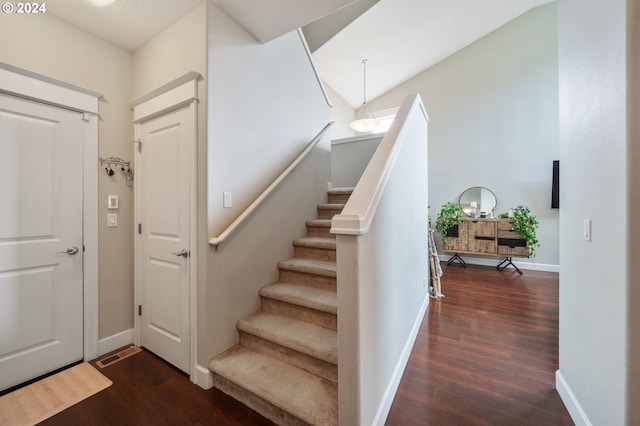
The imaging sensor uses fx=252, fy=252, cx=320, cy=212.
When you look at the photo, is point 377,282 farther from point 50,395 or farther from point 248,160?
point 50,395

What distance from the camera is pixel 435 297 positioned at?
342 centimetres

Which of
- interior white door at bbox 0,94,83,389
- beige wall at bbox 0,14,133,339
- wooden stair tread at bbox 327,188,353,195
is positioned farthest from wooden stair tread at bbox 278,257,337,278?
interior white door at bbox 0,94,83,389

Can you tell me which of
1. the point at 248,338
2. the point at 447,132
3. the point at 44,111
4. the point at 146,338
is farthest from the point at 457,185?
the point at 44,111

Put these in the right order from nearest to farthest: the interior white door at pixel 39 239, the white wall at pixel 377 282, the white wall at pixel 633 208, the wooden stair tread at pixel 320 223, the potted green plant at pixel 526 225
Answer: the white wall at pixel 633 208, the white wall at pixel 377 282, the interior white door at pixel 39 239, the wooden stair tread at pixel 320 223, the potted green plant at pixel 526 225

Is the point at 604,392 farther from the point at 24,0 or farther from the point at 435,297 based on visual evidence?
the point at 24,0

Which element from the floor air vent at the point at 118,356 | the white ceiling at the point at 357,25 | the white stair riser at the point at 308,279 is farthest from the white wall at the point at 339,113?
the floor air vent at the point at 118,356

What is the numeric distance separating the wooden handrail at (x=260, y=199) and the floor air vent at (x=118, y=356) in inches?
53.7

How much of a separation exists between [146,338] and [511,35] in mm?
7655

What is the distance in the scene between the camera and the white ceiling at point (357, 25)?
1785mm

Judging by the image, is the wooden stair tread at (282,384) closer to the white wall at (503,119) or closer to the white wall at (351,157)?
the white wall at (351,157)

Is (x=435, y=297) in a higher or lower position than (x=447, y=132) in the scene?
lower

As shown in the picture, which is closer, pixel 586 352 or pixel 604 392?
pixel 604 392

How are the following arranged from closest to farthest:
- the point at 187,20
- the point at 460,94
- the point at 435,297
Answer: the point at 187,20 → the point at 435,297 → the point at 460,94

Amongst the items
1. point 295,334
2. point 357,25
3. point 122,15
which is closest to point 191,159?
point 122,15
